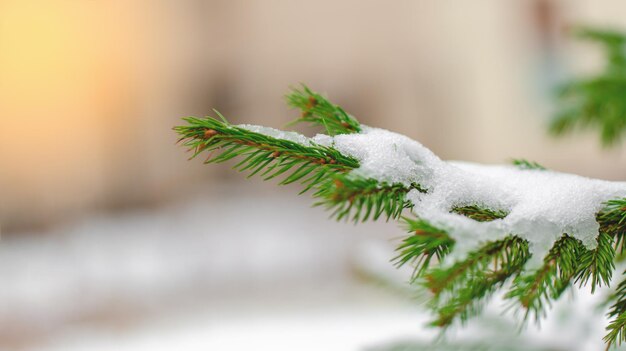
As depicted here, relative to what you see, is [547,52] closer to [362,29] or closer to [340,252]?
[362,29]

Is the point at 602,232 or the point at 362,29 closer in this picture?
the point at 602,232

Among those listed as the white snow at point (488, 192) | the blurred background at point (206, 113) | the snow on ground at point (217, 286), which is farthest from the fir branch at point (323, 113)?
the blurred background at point (206, 113)

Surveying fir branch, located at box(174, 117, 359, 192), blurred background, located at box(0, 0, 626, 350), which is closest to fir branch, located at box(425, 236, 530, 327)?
fir branch, located at box(174, 117, 359, 192)

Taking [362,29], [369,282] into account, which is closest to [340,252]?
[362,29]

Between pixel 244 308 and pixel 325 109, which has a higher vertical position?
pixel 325 109

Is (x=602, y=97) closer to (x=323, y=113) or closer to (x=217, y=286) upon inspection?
(x=323, y=113)

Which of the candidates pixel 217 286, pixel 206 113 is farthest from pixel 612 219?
pixel 206 113
